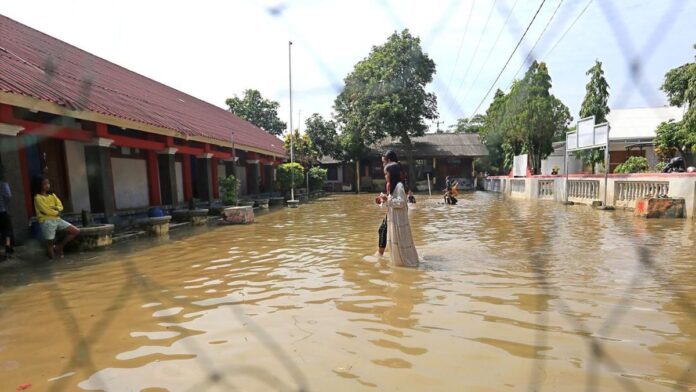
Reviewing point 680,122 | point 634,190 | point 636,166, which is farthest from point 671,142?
point 634,190

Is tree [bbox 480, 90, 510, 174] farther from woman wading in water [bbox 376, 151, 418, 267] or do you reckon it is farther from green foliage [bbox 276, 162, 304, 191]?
woman wading in water [bbox 376, 151, 418, 267]

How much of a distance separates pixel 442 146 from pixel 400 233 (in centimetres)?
2842

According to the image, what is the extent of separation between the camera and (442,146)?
106 feet

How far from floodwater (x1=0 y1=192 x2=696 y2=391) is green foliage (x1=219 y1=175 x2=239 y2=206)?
621cm

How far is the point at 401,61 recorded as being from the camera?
28.5m

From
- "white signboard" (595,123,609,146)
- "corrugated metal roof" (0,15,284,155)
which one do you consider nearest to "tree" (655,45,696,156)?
"white signboard" (595,123,609,146)

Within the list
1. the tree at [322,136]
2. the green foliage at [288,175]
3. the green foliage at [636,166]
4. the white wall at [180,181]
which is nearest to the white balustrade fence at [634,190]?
the green foliage at [636,166]

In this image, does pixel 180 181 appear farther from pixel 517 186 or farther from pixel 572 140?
pixel 517 186

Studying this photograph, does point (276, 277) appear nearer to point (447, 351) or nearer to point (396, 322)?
point (396, 322)

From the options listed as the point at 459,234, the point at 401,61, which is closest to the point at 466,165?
the point at 401,61

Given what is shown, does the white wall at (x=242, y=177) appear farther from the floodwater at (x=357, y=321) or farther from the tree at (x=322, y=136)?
the floodwater at (x=357, y=321)

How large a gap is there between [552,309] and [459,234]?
484cm

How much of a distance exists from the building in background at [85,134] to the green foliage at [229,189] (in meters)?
1.52

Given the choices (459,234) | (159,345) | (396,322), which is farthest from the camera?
(459,234)
